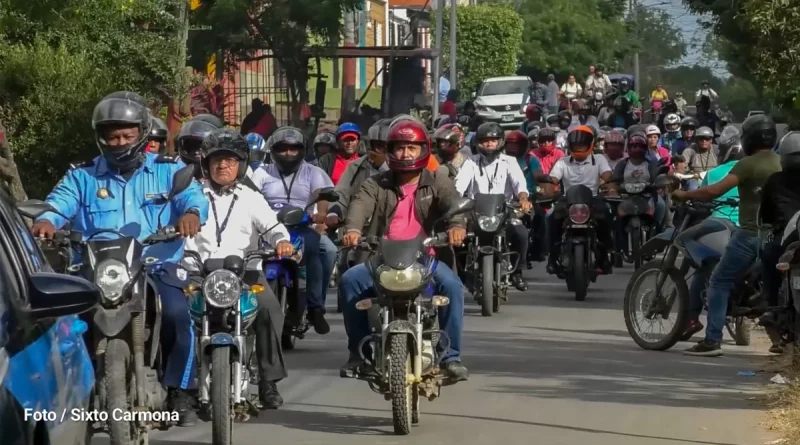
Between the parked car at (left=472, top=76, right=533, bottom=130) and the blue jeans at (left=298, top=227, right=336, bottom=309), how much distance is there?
3810 centimetres

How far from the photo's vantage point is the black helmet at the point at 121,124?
8484mm

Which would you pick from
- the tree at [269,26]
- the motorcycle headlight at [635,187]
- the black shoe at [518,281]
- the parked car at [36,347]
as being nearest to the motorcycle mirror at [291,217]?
the parked car at [36,347]

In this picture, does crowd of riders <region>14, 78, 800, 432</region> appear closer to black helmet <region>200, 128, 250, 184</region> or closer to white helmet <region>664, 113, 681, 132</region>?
black helmet <region>200, 128, 250, 184</region>

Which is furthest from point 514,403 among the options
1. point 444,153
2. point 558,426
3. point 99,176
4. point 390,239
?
point 444,153

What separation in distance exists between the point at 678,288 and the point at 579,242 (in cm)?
423

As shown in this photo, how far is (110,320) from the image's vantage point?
7562mm

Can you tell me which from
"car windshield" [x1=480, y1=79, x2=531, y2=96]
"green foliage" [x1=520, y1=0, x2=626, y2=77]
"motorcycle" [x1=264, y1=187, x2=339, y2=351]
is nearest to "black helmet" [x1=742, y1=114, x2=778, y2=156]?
"motorcycle" [x1=264, y1=187, x2=339, y2=351]

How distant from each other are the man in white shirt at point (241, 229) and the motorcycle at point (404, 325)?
18.5 inches

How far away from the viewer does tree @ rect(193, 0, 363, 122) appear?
29.5 metres

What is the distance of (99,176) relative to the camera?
338 inches

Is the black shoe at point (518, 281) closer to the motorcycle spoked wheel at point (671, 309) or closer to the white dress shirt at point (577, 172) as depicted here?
the white dress shirt at point (577, 172)

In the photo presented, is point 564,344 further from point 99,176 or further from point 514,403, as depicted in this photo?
point 99,176

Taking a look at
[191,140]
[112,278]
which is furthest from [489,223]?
[112,278]

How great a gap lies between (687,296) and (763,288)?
100cm
